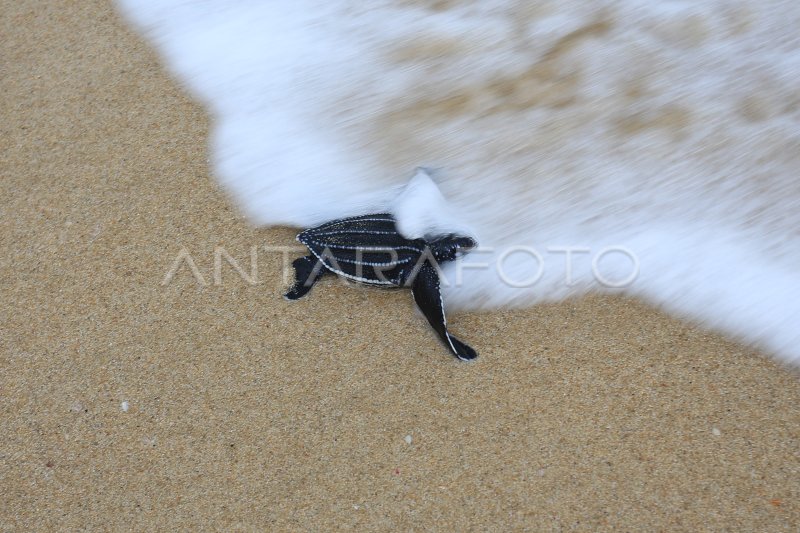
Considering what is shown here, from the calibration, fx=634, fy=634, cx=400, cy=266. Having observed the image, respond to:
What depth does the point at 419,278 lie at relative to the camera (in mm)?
1474

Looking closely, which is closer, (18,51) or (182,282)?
(182,282)

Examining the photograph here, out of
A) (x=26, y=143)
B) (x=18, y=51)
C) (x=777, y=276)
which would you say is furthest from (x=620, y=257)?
(x=18, y=51)

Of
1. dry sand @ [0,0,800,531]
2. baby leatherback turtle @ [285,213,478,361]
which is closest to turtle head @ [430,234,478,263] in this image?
baby leatherback turtle @ [285,213,478,361]

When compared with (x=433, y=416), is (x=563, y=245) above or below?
above

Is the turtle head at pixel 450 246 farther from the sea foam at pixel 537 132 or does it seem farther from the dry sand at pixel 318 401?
the dry sand at pixel 318 401

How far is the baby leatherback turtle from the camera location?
4.75 ft

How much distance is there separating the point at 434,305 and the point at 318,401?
332 mm

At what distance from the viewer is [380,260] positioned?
4.78 ft

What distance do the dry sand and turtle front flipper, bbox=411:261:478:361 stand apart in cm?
3

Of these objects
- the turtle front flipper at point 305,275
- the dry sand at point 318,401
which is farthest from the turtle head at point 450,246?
the turtle front flipper at point 305,275

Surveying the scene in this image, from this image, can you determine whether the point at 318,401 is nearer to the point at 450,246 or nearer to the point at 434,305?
the point at 434,305

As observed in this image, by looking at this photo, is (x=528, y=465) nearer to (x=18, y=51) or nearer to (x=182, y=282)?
(x=182, y=282)

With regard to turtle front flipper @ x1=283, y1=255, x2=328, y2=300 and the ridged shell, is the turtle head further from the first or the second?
turtle front flipper @ x1=283, y1=255, x2=328, y2=300

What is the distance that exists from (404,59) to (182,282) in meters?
0.95
